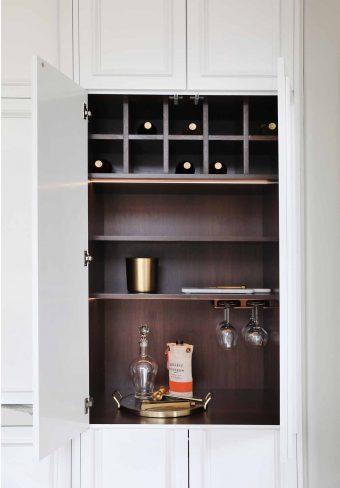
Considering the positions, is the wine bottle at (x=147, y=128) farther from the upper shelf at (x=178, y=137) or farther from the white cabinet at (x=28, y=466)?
the white cabinet at (x=28, y=466)

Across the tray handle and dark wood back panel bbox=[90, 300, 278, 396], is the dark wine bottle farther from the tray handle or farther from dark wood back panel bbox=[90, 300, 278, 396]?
the tray handle

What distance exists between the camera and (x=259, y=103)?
6.71 ft

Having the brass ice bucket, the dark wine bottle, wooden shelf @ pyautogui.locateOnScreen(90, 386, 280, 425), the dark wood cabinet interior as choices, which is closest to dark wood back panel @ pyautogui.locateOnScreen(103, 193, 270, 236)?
the dark wood cabinet interior

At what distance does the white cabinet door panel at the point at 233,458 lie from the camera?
6.00 feet

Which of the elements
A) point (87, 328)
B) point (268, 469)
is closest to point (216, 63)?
point (87, 328)

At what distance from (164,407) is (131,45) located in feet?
4.31

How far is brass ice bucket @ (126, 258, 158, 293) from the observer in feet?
6.79

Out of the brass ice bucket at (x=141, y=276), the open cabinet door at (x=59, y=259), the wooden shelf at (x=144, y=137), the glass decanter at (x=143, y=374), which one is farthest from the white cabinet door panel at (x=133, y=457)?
the wooden shelf at (x=144, y=137)

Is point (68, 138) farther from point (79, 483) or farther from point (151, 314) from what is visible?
point (79, 483)

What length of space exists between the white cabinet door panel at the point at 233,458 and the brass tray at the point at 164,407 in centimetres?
11

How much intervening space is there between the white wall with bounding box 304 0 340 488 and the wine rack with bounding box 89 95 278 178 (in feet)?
0.55

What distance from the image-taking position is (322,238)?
180 cm

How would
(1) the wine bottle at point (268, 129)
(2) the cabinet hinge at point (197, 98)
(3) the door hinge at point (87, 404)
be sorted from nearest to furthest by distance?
(3) the door hinge at point (87, 404) → (2) the cabinet hinge at point (197, 98) → (1) the wine bottle at point (268, 129)

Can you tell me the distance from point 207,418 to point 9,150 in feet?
3.92
